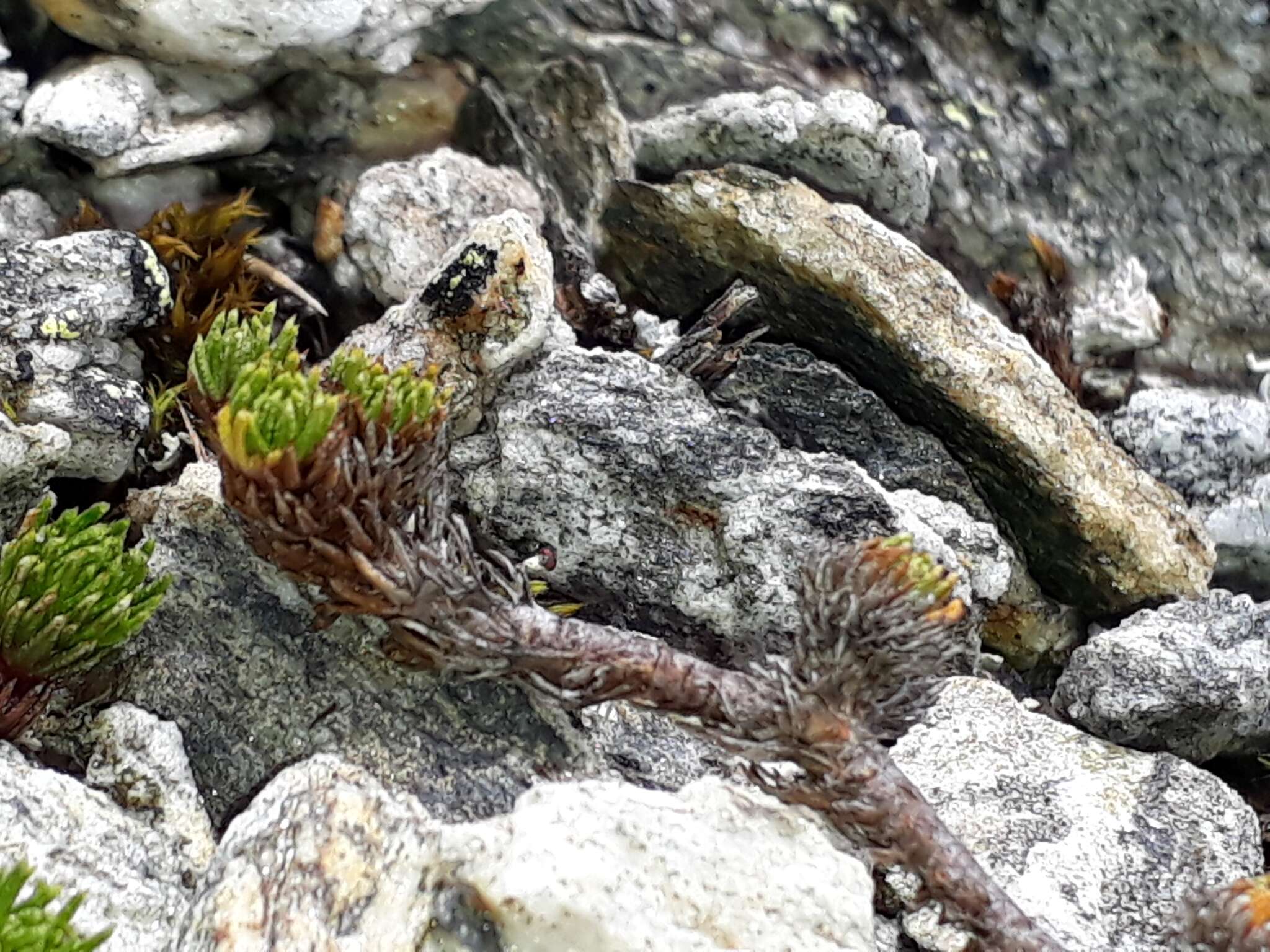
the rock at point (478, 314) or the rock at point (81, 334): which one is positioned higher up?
the rock at point (478, 314)

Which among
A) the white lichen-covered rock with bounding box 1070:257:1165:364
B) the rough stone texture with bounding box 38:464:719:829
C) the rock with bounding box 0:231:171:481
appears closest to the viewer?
the rough stone texture with bounding box 38:464:719:829

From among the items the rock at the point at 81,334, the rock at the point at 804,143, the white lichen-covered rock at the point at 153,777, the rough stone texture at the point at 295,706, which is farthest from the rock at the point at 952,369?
the white lichen-covered rock at the point at 153,777

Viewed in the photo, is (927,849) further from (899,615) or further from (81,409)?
(81,409)

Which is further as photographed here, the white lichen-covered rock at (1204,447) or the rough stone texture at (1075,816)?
the white lichen-covered rock at (1204,447)

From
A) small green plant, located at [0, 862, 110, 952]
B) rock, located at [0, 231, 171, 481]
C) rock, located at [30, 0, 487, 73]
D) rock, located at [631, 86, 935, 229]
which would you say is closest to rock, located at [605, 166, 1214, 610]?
rock, located at [631, 86, 935, 229]

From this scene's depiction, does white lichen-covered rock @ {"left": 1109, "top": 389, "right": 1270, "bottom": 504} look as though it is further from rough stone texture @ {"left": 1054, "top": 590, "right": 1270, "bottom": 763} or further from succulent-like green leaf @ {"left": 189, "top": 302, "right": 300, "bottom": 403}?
succulent-like green leaf @ {"left": 189, "top": 302, "right": 300, "bottom": 403}

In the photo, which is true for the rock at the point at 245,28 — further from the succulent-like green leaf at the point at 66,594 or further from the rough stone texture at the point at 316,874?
the rough stone texture at the point at 316,874

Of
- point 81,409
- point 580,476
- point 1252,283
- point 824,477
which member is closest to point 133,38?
point 81,409
